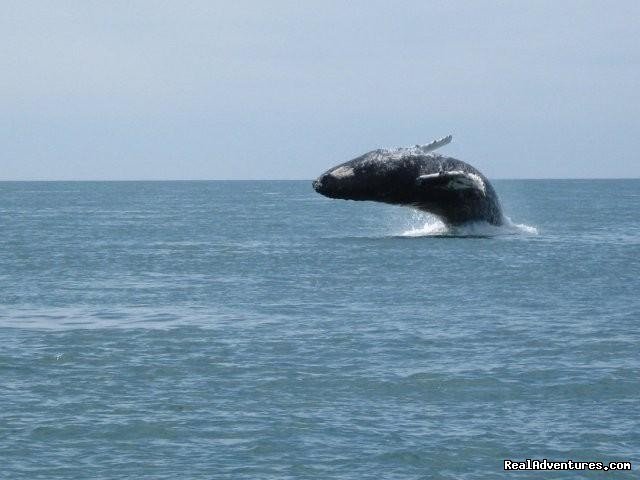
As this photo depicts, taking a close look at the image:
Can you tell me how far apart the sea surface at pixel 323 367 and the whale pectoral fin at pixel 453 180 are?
2.76 metres

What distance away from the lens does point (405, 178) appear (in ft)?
139

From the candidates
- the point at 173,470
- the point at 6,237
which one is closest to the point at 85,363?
the point at 173,470

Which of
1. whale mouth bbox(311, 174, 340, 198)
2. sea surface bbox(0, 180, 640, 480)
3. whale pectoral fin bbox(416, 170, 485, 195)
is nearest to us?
sea surface bbox(0, 180, 640, 480)

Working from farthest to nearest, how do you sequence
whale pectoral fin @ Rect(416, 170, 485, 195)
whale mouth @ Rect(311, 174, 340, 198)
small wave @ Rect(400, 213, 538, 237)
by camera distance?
1. small wave @ Rect(400, 213, 538, 237)
2. whale pectoral fin @ Rect(416, 170, 485, 195)
3. whale mouth @ Rect(311, 174, 340, 198)

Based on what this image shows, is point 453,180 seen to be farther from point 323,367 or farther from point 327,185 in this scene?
point 323,367

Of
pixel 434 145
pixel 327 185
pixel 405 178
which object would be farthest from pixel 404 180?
pixel 327 185

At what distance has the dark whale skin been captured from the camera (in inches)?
1645

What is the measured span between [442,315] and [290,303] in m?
5.13

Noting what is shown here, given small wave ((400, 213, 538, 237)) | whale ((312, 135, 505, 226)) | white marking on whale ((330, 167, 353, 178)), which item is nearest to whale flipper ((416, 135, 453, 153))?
whale ((312, 135, 505, 226))

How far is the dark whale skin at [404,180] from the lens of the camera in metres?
41.8

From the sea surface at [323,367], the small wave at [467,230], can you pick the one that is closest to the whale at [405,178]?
the sea surface at [323,367]

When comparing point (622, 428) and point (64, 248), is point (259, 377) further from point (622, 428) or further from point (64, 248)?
point (64, 248)

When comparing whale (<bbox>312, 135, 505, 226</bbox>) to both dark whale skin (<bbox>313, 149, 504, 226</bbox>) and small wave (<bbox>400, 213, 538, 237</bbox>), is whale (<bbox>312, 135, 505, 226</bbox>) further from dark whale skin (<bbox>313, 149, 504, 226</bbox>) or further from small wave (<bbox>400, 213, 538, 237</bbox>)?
small wave (<bbox>400, 213, 538, 237</bbox>)

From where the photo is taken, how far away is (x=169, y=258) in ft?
164
